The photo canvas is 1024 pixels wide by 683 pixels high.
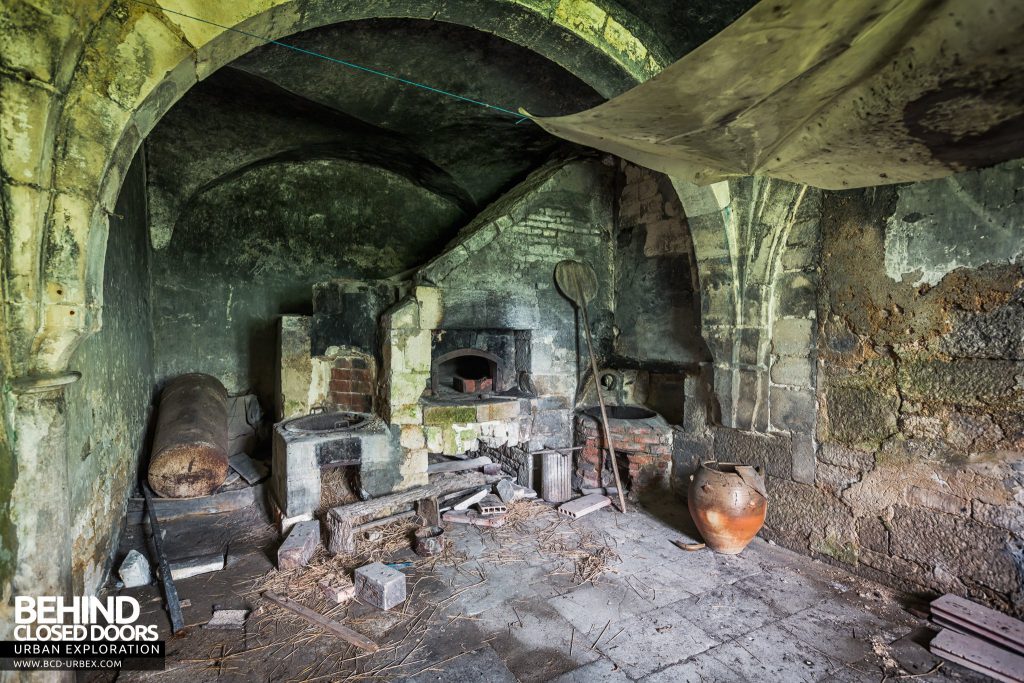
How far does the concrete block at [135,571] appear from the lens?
315 cm

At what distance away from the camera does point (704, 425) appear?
4.48m

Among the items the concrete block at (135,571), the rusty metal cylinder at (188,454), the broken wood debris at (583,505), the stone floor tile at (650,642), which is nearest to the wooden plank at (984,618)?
the stone floor tile at (650,642)

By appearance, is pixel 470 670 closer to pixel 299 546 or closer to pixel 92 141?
pixel 299 546

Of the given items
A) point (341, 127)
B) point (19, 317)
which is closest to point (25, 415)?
point (19, 317)

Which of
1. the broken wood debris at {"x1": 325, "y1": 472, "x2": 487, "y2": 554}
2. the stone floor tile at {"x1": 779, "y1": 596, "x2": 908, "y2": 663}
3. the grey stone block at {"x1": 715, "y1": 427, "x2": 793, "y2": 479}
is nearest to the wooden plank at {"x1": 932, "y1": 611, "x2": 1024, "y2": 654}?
the stone floor tile at {"x1": 779, "y1": 596, "x2": 908, "y2": 663}

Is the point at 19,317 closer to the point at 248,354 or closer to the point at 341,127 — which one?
the point at 341,127

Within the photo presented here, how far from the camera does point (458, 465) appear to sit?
16.1ft

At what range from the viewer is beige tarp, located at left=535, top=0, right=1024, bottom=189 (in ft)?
4.59

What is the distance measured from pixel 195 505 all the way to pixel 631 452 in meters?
3.90

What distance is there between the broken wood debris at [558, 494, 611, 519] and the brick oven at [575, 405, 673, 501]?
294mm

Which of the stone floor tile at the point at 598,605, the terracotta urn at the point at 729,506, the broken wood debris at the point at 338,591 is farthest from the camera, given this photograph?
the terracotta urn at the point at 729,506

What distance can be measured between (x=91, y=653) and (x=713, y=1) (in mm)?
4852

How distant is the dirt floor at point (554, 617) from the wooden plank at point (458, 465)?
821 millimetres

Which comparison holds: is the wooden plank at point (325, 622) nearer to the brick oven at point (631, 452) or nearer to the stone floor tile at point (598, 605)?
the stone floor tile at point (598, 605)
